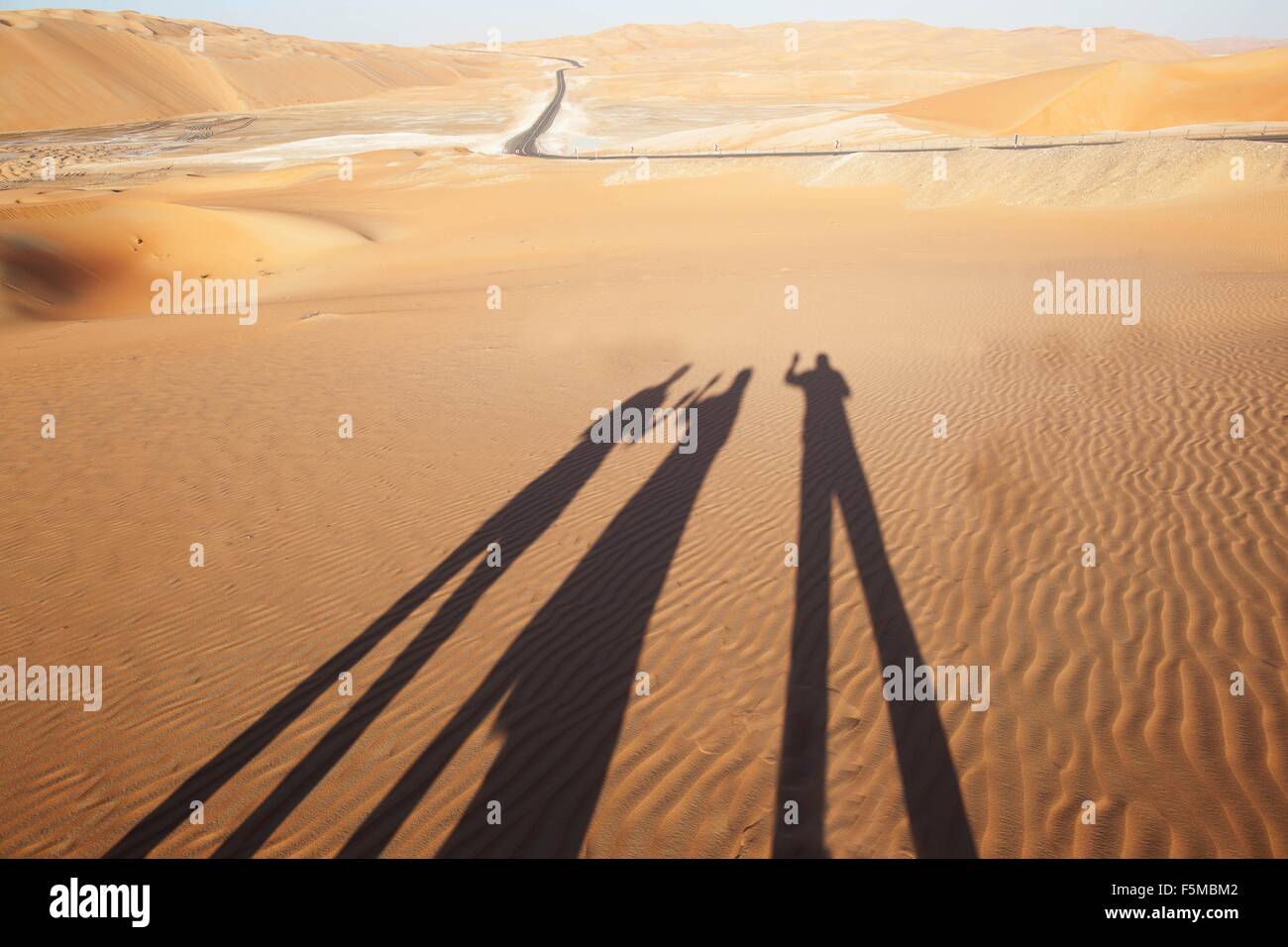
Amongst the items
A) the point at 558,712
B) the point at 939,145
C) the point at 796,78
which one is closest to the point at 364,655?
the point at 558,712

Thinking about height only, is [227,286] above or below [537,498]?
above

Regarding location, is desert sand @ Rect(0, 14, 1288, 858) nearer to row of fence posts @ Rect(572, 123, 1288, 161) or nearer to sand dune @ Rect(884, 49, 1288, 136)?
row of fence posts @ Rect(572, 123, 1288, 161)

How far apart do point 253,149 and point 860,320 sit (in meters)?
60.9

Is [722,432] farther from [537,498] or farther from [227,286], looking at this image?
[227,286]

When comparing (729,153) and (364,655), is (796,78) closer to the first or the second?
(729,153)

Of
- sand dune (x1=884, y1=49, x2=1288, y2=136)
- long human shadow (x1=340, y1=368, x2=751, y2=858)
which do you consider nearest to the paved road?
sand dune (x1=884, y1=49, x2=1288, y2=136)

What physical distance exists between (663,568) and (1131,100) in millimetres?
58033

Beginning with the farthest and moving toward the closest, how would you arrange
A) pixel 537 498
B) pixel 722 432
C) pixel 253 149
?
pixel 253 149
pixel 722 432
pixel 537 498

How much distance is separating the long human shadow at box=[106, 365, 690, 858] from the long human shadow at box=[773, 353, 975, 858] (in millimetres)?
2683

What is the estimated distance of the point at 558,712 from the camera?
4.67m

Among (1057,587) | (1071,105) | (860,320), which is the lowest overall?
(1057,587)

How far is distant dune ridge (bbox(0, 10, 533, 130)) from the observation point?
71.8m
